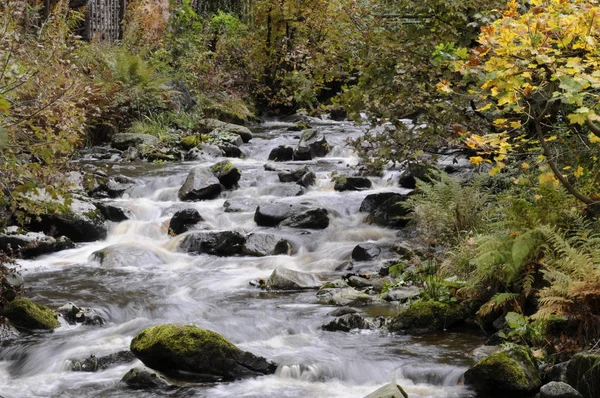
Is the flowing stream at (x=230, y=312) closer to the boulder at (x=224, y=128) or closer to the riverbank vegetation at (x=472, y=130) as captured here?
the riverbank vegetation at (x=472, y=130)

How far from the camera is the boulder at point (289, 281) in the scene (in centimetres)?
923

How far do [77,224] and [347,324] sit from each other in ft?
19.1

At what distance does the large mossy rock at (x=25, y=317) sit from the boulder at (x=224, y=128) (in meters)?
11.8

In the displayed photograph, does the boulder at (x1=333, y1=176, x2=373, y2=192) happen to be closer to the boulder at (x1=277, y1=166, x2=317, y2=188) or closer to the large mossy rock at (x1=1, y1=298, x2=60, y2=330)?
the boulder at (x1=277, y1=166, x2=317, y2=188)

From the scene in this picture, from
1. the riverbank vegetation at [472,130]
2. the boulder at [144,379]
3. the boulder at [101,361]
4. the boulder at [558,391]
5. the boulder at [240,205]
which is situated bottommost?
the boulder at [240,205]

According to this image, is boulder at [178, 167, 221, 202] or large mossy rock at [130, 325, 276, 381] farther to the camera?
boulder at [178, 167, 221, 202]

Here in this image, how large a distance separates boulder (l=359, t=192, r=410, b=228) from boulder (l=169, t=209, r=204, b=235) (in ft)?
9.43

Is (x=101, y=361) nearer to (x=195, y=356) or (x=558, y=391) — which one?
(x=195, y=356)

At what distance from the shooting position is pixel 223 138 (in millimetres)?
18656

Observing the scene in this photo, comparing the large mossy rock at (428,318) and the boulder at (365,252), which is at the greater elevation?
the large mossy rock at (428,318)

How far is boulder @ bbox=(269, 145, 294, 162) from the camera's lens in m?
17.3

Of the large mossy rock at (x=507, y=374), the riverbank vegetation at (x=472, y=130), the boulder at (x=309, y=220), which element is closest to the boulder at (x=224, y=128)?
the riverbank vegetation at (x=472, y=130)

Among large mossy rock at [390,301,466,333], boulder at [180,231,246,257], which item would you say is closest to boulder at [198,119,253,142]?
boulder at [180,231,246,257]

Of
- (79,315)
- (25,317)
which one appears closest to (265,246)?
(79,315)
